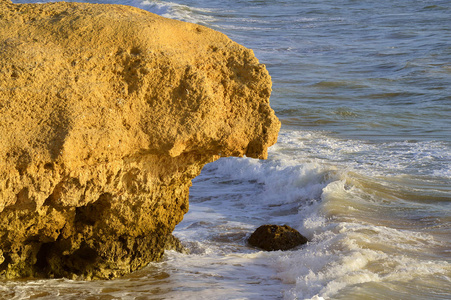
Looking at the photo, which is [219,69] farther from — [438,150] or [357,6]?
[357,6]

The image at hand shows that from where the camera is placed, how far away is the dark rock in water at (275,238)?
5.72m

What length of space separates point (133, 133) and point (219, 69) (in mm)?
806

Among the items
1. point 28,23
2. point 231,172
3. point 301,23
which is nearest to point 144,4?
point 301,23

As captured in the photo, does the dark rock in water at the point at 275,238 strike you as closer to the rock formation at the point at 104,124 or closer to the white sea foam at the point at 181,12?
the rock formation at the point at 104,124

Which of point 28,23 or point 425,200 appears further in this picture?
point 425,200

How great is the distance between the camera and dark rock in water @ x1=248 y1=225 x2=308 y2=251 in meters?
5.72

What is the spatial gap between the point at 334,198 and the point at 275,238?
2088 millimetres

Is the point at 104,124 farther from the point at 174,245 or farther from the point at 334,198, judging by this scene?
the point at 334,198

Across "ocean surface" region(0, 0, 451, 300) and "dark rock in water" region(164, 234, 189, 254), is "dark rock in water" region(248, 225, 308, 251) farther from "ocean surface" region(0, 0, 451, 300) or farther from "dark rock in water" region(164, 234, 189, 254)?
"dark rock in water" region(164, 234, 189, 254)

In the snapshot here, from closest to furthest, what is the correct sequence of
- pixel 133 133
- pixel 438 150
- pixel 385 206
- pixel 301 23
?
pixel 133 133 → pixel 385 206 → pixel 438 150 → pixel 301 23

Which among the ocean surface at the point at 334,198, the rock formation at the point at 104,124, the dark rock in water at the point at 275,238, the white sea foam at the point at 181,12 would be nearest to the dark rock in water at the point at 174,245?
the ocean surface at the point at 334,198

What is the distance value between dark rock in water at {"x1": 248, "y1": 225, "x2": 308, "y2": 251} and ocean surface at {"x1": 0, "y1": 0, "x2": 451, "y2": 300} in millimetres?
112

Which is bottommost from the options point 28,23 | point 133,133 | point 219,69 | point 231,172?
point 231,172

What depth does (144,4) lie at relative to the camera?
115 feet
